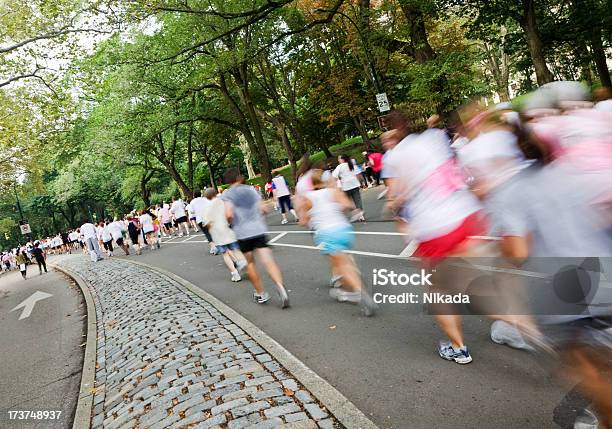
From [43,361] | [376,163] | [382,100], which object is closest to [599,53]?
[382,100]

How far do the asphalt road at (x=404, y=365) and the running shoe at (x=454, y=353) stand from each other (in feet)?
0.20

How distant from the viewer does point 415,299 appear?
546 cm

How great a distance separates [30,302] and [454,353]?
13511 millimetres

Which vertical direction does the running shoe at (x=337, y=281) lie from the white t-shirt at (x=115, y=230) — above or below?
below

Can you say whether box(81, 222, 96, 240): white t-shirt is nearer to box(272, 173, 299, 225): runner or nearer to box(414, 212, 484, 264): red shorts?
box(272, 173, 299, 225): runner

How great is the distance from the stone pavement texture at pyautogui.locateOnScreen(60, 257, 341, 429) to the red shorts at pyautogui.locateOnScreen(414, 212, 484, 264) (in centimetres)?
146

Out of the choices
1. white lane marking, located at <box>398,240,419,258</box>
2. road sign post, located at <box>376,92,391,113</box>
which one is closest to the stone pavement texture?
white lane marking, located at <box>398,240,419,258</box>

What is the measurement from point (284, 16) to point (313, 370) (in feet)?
79.0

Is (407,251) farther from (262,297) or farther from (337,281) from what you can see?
(262,297)

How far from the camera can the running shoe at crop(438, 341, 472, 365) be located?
3.96 m

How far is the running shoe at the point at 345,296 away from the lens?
612 cm

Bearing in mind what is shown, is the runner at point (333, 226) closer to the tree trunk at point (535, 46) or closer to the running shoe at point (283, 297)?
the running shoe at point (283, 297)

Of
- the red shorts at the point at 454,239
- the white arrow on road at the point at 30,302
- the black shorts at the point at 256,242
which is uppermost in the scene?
the black shorts at the point at 256,242
